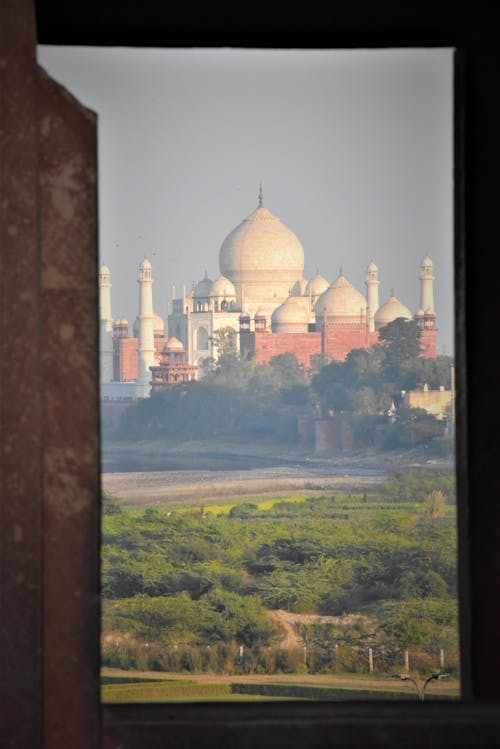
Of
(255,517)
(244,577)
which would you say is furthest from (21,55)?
(255,517)

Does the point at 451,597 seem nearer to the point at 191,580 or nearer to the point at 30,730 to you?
the point at 191,580

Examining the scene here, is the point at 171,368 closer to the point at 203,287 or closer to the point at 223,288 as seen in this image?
the point at 223,288

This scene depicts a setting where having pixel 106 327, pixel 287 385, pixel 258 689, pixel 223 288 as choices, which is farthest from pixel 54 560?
pixel 106 327

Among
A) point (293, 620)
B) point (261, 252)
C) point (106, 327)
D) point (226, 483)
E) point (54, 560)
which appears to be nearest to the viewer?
point (54, 560)

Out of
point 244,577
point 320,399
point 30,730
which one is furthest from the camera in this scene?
point 320,399

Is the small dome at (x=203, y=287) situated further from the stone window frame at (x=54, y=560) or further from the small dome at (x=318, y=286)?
the stone window frame at (x=54, y=560)

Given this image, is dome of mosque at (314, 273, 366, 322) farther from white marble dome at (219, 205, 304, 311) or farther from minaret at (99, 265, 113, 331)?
minaret at (99, 265, 113, 331)
